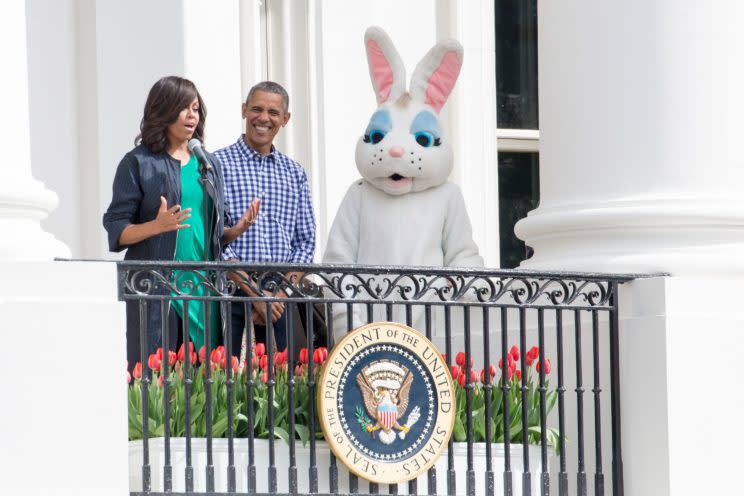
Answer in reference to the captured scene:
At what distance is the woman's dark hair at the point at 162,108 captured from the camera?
8.86 metres

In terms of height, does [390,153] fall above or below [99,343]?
above

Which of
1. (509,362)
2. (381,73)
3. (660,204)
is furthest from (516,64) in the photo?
(509,362)

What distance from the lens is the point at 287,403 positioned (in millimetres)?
7801

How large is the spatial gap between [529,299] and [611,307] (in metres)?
0.38

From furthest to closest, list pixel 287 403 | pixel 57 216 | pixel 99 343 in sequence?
pixel 57 216 < pixel 287 403 < pixel 99 343

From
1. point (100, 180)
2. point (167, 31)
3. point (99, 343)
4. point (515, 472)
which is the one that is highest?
point (167, 31)

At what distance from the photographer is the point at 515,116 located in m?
12.9

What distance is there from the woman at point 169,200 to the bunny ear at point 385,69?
0.96 metres

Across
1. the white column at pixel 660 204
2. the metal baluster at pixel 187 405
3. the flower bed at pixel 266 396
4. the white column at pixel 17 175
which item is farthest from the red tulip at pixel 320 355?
the white column at pixel 660 204

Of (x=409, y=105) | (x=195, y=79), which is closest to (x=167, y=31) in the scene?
(x=195, y=79)

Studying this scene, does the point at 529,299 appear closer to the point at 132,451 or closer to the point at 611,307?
the point at 611,307

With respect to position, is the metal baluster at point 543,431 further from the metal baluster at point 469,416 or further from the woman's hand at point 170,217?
the woman's hand at point 170,217

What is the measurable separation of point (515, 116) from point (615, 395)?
4.90 m

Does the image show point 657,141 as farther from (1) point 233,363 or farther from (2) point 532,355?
(1) point 233,363
